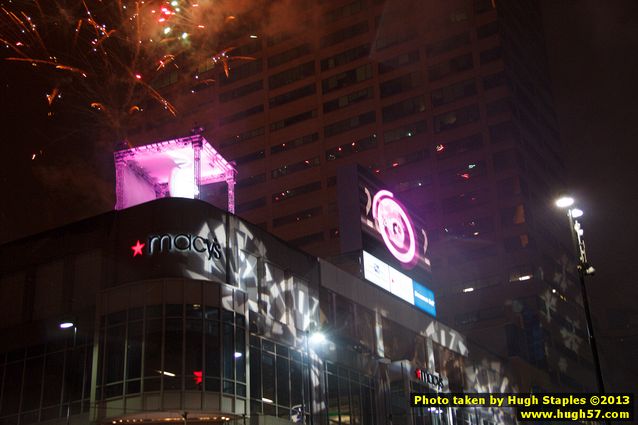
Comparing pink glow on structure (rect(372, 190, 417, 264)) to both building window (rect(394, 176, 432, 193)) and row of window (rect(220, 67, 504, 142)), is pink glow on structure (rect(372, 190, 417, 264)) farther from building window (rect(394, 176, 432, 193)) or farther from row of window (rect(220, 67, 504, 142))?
row of window (rect(220, 67, 504, 142))

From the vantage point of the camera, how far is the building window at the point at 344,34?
131 meters

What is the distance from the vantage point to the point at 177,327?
38.2 meters

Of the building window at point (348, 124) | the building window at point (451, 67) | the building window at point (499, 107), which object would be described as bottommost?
the building window at point (499, 107)

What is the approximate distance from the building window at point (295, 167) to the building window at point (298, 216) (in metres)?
7.27

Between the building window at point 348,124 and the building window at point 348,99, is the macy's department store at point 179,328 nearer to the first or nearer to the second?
the building window at point 348,124

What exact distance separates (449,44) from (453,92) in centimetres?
772

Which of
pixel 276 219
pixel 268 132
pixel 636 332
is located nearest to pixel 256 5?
pixel 268 132

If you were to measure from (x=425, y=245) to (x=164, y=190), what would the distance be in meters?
22.7

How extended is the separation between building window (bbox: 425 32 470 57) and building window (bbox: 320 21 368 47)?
1163 cm

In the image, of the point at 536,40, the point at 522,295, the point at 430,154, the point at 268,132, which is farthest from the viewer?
the point at 536,40

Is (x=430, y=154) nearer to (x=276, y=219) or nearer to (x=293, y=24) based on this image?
(x=276, y=219)

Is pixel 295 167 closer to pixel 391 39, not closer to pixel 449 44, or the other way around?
pixel 391 39

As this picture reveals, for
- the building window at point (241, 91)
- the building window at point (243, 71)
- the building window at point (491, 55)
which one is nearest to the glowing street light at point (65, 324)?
the building window at point (491, 55)

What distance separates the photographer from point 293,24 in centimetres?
13725
